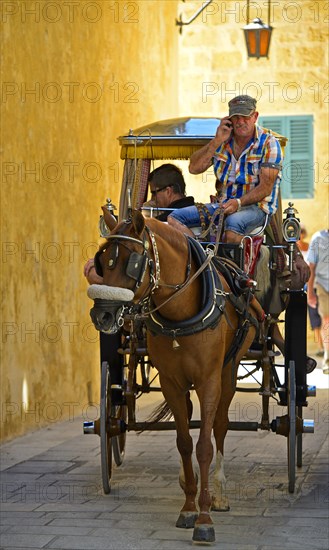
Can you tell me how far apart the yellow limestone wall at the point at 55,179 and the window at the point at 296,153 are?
19.1 ft

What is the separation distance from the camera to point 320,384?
1453 centimetres

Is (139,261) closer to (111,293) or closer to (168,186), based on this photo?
(111,293)

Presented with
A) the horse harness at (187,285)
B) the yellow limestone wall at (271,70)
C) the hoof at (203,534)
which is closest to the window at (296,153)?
the yellow limestone wall at (271,70)

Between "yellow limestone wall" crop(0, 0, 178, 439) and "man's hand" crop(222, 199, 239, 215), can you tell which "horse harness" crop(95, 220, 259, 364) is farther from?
"yellow limestone wall" crop(0, 0, 178, 439)

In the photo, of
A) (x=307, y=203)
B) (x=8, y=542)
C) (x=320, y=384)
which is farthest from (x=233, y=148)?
(x=307, y=203)

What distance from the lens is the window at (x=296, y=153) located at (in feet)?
65.7

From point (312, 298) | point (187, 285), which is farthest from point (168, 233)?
point (312, 298)

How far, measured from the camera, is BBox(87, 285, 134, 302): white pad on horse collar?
600 centimetres

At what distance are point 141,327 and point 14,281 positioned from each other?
7.67 feet

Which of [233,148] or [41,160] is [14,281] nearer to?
[41,160]

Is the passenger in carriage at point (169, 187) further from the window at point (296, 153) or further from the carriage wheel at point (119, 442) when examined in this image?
the window at point (296, 153)

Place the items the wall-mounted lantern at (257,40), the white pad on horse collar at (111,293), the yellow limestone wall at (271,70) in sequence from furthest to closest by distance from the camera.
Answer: the yellow limestone wall at (271,70) → the wall-mounted lantern at (257,40) → the white pad on horse collar at (111,293)

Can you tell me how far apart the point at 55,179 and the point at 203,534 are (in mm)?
5690

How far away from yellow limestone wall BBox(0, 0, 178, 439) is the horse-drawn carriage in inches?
68.7
